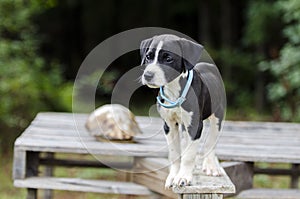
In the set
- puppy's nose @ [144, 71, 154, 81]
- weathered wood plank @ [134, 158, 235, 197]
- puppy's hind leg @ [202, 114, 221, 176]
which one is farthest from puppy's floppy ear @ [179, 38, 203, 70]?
weathered wood plank @ [134, 158, 235, 197]

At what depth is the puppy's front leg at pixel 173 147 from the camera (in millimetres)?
2982

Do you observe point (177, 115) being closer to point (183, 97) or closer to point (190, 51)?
point (183, 97)

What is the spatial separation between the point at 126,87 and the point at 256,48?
8798 mm

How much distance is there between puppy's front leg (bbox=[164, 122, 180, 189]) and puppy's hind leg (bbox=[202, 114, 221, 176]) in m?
0.27

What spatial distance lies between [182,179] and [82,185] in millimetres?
1518

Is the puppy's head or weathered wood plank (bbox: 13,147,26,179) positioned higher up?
the puppy's head

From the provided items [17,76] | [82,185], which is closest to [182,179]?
[82,185]

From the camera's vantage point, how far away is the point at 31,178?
423 cm

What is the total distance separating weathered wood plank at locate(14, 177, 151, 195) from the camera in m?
4.16

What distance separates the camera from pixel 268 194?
13.5 feet

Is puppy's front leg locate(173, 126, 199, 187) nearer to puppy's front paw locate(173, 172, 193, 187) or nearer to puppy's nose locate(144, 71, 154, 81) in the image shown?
puppy's front paw locate(173, 172, 193, 187)

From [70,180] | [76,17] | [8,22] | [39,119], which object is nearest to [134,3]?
[76,17]

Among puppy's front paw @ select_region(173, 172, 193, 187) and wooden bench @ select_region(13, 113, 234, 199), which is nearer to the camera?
puppy's front paw @ select_region(173, 172, 193, 187)

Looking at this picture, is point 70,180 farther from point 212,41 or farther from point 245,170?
point 212,41
